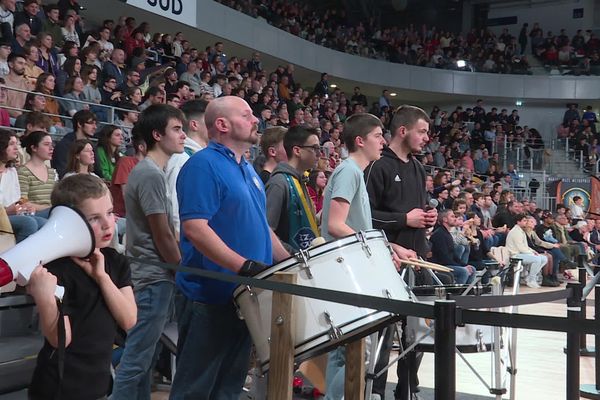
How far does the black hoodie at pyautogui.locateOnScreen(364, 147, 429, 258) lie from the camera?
3957 millimetres

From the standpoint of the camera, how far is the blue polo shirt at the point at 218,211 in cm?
270

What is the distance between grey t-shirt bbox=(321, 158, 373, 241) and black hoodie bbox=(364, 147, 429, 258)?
0.21 metres

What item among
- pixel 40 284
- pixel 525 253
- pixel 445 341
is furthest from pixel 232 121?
pixel 525 253

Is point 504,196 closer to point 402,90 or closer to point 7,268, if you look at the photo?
point 402,90

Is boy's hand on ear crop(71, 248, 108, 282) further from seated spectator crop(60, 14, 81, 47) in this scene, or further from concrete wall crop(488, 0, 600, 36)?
concrete wall crop(488, 0, 600, 36)

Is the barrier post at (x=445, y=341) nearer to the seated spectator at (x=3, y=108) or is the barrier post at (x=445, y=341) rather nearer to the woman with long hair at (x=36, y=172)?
the woman with long hair at (x=36, y=172)

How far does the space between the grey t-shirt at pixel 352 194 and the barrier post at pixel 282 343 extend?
1.17m

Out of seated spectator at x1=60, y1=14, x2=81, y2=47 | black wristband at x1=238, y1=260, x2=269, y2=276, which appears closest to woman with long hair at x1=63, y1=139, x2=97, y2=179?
black wristband at x1=238, y1=260, x2=269, y2=276

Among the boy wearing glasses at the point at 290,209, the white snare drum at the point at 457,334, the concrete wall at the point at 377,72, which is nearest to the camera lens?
the white snare drum at the point at 457,334

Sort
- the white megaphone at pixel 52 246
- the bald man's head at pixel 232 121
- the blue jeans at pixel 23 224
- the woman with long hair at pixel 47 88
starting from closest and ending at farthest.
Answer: the white megaphone at pixel 52 246 < the bald man's head at pixel 232 121 < the blue jeans at pixel 23 224 < the woman with long hair at pixel 47 88

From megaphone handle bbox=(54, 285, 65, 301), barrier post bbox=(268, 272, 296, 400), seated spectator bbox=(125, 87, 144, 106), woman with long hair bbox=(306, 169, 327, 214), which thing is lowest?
barrier post bbox=(268, 272, 296, 400)

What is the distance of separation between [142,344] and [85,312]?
3.19 ft

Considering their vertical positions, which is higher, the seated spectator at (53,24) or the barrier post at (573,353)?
the seated spectator at (53,24)

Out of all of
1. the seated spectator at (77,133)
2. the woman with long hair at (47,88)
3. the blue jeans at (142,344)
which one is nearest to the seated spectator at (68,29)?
the woman with long hair at (47,88)
